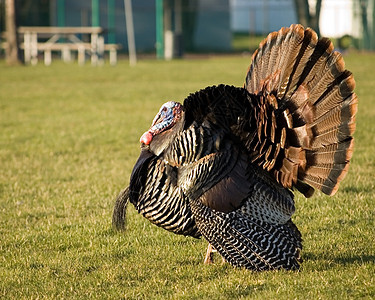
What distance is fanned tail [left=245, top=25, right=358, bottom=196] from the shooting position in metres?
4.11

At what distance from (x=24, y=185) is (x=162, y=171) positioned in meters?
3.53

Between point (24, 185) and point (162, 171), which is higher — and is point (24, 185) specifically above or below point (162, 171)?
below

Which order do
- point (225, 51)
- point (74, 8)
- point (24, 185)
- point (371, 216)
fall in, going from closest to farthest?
point (371, 216) → point (24, 185) → point (74, 8) → point (225, 51)

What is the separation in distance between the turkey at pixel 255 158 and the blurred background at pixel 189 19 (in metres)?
28.6

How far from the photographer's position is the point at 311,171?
4191mm

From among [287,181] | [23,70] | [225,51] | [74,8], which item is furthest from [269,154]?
[225,51]

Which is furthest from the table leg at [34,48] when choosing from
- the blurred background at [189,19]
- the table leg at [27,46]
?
the blurred background at [189,19]

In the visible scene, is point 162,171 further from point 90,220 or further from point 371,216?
point 371,216

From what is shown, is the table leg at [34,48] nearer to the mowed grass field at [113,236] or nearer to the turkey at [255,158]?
the mowed grass field at [113,236]

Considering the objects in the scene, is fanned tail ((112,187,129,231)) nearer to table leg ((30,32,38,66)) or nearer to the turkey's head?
the turkey's head

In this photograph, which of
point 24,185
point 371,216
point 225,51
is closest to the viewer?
point 371,216

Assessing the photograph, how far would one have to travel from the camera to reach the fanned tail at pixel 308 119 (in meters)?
4.11

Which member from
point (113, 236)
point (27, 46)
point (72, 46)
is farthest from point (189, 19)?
point (113, 236)

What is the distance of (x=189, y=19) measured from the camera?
125 feet
